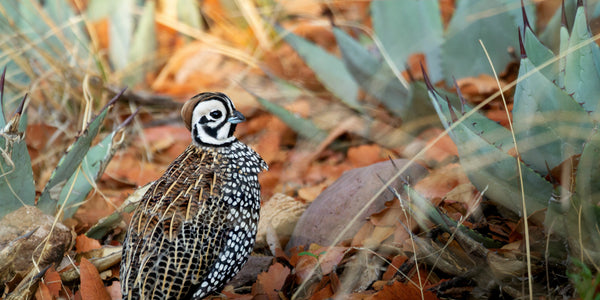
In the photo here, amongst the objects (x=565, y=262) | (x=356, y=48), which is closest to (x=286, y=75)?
(x=356, y=48)

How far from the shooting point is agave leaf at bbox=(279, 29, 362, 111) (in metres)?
5.91

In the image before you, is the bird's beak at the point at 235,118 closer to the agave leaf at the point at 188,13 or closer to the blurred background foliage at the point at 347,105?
the blurred background foliage at the point at 347,105

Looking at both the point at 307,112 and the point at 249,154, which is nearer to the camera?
the point at 249,154

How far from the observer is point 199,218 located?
3.36 m

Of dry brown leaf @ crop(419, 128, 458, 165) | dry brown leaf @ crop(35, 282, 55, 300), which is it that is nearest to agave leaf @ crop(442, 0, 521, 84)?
dry brown leaf @ crop(419, 128, 458, 165)

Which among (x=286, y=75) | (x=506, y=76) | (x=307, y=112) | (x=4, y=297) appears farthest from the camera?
(x=286, y=75)

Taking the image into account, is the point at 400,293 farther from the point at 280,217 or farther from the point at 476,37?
the point at 476,37

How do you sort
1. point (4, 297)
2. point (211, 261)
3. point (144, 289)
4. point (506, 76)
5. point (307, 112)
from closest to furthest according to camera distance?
point (144, 289)
point (211, 261)
point (4, 297)
point (506, 76)
point (307, 112)

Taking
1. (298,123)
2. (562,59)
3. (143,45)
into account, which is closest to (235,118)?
(562,59)

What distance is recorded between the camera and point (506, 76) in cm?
541

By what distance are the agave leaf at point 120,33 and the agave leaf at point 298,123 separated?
282cm

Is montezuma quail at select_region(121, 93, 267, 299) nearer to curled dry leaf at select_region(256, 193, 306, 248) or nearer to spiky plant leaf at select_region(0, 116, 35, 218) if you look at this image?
curled dry leaf at select_region(256, 193, 306, 248)

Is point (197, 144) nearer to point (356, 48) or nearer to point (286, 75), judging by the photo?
point (356, 48)

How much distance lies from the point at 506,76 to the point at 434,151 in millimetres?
1276
